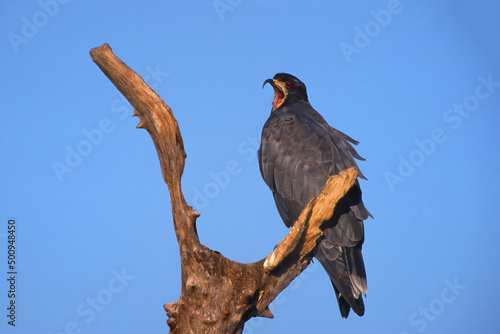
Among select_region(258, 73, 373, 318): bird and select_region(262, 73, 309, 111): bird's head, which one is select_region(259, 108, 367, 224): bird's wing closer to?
select_region(258, 73, 373, 318): bird

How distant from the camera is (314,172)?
6.39m

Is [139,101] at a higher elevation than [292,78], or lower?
lower

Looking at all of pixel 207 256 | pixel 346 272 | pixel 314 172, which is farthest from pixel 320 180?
pixel 207 256

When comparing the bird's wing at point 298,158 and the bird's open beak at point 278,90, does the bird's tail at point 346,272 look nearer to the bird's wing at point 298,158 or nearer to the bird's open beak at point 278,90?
the bird's wing at point 298,158

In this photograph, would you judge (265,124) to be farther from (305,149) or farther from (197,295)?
(197,295)

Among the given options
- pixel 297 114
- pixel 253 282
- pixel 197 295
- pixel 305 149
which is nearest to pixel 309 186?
pixel 305 149

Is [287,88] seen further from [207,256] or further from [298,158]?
[207,256]

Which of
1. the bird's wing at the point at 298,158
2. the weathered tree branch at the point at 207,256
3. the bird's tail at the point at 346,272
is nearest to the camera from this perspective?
the weathered tree branch at the point at 207,256

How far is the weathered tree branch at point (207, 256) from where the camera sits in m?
4.77

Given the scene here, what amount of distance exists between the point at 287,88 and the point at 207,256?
3.54 m

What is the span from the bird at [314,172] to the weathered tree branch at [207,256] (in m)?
0.82

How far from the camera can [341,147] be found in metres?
6.72

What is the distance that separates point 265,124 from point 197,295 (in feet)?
10.2

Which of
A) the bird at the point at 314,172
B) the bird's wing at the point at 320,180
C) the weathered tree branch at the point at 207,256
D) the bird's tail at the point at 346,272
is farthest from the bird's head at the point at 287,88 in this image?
the weathered tree branch at the point at 207,256
